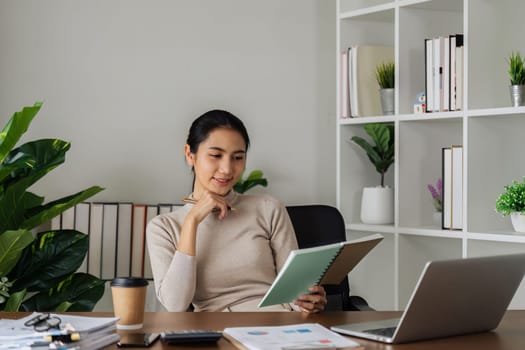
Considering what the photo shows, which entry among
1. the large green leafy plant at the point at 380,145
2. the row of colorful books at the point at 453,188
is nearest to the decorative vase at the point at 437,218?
the row of colorful books at the point at 453,188

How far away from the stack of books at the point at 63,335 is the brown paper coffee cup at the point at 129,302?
60 mm

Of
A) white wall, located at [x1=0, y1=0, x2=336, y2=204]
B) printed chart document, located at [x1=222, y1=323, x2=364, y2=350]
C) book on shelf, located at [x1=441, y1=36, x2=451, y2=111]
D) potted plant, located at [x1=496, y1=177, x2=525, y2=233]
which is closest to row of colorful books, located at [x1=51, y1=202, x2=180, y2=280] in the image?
white wall, located at [x1=0, y1=0, x2=336, y2=204]

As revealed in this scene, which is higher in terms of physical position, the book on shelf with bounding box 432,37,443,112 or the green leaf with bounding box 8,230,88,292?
the book on shelf with bounding box 432,37,443,112

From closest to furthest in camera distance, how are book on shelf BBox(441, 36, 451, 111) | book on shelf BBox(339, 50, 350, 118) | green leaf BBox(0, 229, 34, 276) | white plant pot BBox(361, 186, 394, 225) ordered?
green leaf BBox(0, 229, 34, 276) < book on shelf BBox(441, 36, 451, 111) < white plant pot BBox(361, 186, 394, 225) < book on shelf BBox(339, 50, 350, 118)

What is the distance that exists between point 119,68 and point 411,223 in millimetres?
1403

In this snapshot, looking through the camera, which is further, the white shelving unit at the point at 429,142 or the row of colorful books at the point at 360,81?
the row of colorful books at the point at 360,81

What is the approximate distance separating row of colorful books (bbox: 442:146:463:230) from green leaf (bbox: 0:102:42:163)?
4.94 feet

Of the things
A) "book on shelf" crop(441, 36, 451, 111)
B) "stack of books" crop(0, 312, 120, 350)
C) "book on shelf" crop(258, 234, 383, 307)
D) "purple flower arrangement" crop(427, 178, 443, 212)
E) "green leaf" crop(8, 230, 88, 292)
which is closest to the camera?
"stack of books" crop(0, 312, 120, 350)

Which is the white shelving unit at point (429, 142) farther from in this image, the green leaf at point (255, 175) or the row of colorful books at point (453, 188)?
the green leaf at point (255, 175)

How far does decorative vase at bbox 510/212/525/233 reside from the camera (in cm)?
279

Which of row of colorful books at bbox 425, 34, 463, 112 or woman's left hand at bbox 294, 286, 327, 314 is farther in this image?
row of colorful books at bbox 425, 34, 463, 112

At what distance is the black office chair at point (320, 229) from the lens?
2.75 m

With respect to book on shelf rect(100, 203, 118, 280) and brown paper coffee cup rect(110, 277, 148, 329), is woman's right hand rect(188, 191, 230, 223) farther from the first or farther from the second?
book on shelf rect(100, 203, 118, 280)

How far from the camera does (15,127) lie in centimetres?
266
